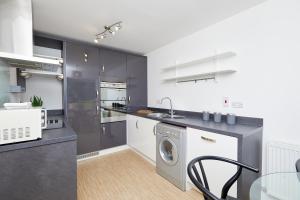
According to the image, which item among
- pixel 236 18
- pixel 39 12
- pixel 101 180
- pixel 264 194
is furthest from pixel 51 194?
pixel 236 18

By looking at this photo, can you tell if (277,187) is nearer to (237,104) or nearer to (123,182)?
(237,104)

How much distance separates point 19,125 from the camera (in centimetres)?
113

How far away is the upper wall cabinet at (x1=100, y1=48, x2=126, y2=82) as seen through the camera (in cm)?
297

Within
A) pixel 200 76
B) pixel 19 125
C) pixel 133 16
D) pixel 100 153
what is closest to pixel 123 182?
pixel 100 153

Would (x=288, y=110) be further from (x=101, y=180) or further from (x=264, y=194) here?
(x=101, y=180)

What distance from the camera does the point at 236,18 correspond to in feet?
6.42

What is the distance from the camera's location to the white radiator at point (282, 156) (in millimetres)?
1456

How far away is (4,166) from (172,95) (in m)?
2.47

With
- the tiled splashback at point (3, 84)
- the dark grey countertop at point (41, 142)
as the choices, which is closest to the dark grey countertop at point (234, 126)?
the dark grey countertop at point (41, 142)

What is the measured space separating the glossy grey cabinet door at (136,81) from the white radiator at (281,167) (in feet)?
8.20

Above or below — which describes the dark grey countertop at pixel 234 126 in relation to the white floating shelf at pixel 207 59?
below

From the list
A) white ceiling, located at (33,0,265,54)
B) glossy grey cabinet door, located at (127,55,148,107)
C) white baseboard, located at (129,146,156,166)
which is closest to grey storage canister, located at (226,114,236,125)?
white ceiling, located at (33,0,265,54)

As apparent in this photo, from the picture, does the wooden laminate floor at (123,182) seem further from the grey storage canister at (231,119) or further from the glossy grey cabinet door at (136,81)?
the glossy grey cabinet door at (136,81)

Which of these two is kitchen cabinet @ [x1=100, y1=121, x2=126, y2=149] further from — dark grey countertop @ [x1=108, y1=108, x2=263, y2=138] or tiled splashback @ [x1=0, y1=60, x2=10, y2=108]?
tiled splashback @ [x1=0, y1=60, x2=10, y2=108]
